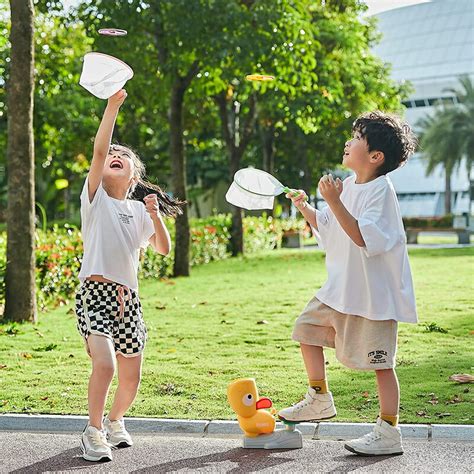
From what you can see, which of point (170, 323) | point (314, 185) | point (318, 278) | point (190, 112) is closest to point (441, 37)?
point (314, 185)

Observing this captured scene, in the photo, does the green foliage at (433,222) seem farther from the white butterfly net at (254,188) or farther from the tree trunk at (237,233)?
the white butterfly net at (254,188)

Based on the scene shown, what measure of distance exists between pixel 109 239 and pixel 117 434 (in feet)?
3.42

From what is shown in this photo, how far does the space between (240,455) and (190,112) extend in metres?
20.1

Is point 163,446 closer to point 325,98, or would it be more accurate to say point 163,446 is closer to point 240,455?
point 240,455

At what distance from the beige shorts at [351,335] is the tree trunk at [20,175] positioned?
5.87 meters

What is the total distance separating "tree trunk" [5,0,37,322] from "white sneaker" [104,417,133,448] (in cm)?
536

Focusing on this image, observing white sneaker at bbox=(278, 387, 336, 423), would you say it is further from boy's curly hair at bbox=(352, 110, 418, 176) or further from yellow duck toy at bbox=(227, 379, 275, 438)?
boy's curly hair at bbox=(352, 110, 418, 176)

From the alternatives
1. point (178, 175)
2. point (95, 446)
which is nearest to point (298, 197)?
point (95, 446)

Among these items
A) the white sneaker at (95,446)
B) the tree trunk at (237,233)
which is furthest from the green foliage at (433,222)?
the white sneaker at (95,446)

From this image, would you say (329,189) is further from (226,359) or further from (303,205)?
(226,359)

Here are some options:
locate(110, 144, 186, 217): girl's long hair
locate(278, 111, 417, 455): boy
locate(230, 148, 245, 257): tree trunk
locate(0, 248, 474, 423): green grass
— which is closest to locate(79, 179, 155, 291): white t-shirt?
locate(110, 144, 186, 217): girl's long hair

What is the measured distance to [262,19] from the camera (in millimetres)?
15219

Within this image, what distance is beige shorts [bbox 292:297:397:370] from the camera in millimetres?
4441

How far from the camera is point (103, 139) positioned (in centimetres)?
457
